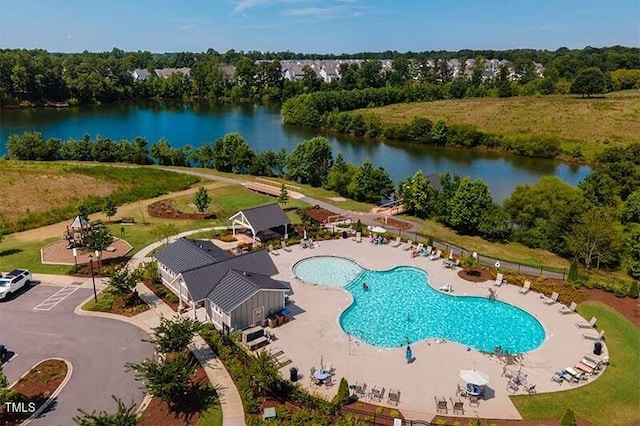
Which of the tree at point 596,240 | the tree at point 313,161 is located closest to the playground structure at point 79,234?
the tree at point 313,161

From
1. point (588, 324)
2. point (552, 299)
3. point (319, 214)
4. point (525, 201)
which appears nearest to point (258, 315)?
point (552, 299)

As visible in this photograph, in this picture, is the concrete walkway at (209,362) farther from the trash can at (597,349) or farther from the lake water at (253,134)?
the lake water at (253,134)

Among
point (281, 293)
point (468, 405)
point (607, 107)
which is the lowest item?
point (468, 405)

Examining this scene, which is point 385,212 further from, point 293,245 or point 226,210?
point 226,210

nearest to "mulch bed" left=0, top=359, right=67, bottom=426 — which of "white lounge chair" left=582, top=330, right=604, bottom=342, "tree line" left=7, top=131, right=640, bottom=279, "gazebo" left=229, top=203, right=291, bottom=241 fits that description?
"gazebo" left=229, top=203, right=291, bottom=241

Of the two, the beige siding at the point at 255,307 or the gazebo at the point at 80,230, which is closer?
the beige siding at the point at 255,307

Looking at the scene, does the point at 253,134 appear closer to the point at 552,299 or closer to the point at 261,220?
the point at 261,220

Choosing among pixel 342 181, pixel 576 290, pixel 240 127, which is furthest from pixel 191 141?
pixel 576 290
